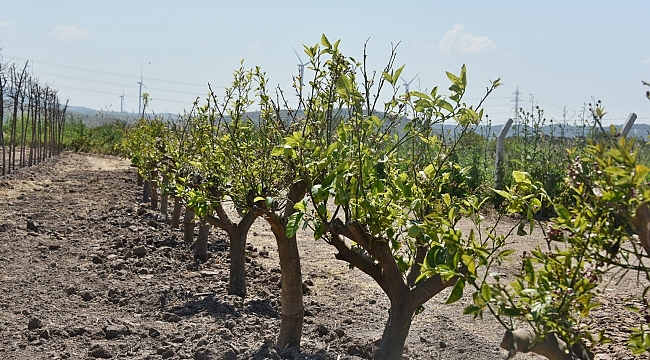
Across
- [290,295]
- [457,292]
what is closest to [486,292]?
[457,292]

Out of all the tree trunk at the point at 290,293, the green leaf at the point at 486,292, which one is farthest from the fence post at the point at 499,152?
the green leaf at the point at 486,292

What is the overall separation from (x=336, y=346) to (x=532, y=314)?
2.98 metres

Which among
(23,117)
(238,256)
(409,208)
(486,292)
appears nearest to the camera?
(486,292)

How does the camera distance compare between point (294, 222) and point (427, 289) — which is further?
point (427, 289)

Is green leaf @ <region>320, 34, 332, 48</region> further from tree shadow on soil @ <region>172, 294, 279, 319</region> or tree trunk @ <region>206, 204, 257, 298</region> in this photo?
tree trunk @ <region>206, 204, 257, 298</region>

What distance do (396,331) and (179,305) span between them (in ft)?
9.26

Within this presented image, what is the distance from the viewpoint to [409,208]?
3393mm

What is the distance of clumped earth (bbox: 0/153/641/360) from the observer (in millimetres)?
4691

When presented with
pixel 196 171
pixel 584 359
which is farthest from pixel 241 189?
pixel 584 359

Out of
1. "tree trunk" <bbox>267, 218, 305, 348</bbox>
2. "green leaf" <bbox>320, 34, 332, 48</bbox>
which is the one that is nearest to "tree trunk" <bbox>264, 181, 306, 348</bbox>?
"tree trunk" <bbox>267, 218, 305, 348</bbox>

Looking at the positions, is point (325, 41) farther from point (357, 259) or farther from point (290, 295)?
point (290, 295)

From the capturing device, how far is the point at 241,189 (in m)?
4.63

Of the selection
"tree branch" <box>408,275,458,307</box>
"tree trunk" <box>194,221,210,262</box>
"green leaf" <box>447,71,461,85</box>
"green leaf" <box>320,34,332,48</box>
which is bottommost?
"tree trunk" <box>194,221,210,262</box>

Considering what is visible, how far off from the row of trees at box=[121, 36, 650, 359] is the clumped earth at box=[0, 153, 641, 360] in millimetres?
460
